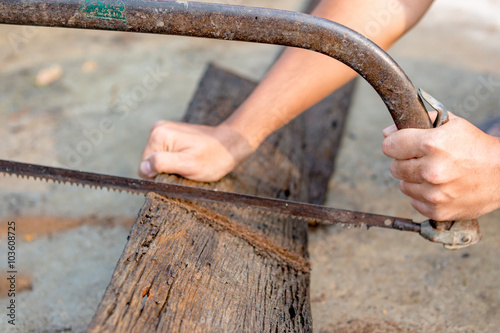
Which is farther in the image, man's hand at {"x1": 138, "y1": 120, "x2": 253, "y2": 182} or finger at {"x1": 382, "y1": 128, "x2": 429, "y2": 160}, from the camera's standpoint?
man's hand at {"x1": 138, "y1": 120, "x2": 253, "y2": 182}

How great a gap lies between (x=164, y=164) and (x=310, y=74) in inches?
30.1

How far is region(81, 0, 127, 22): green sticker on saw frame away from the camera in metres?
1.54

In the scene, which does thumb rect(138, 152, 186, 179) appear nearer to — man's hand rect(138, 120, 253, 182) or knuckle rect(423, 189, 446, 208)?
man's hand rect(138, 120, 253, 182)

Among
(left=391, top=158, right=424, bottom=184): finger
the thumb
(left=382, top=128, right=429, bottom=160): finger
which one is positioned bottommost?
(left=391, top=158, right=424, bottom=184): finger

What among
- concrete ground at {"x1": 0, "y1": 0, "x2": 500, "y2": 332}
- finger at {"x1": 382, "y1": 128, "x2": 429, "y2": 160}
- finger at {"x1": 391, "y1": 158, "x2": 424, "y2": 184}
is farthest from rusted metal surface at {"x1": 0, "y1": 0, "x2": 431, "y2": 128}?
concrete ground at {"x1": 0, "y1": 0, "x2": 500, "y2": 332}

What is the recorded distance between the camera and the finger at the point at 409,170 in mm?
1700

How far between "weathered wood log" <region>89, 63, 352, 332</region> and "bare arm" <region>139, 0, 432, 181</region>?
0.10 m

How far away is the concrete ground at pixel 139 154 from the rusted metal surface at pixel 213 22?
587mm

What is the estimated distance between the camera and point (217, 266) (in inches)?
67.9

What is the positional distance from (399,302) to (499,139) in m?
0.90

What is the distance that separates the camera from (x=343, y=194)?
2.97 m

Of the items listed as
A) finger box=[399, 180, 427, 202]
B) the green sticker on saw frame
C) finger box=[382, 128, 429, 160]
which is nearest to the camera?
the green sticker on saw frame

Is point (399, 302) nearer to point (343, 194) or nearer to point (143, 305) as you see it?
point (343, 194)

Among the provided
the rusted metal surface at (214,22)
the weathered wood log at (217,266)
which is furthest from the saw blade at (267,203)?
the rusted metal surface at (214,22)
